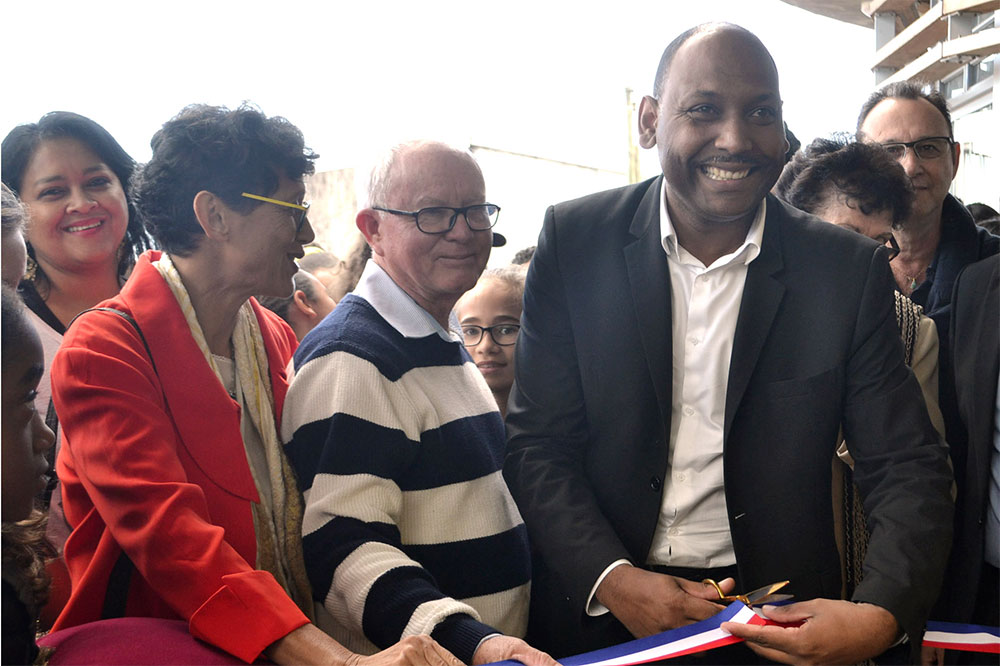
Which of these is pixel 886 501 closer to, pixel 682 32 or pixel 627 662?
pixel 627 662

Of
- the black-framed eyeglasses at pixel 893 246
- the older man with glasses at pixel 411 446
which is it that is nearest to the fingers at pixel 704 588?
the older man with glasses at pixel 411 446

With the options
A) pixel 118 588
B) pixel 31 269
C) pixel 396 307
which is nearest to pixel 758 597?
pixel 396 307

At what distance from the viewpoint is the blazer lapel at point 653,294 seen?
6.04 feet

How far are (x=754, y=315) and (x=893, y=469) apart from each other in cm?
39

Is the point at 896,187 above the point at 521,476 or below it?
above

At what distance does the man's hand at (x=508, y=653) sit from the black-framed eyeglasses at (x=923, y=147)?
2.10m

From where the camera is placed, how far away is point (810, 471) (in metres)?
1.81

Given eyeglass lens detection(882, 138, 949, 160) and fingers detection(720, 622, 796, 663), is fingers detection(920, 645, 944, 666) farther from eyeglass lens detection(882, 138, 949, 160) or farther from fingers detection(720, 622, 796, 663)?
eyeglass lens detection(882, 138, 949, 160)

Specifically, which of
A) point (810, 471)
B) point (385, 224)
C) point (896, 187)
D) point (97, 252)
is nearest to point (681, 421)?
point (810, 471)

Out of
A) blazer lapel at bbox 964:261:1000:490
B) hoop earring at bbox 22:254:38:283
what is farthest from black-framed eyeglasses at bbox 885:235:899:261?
hoop earring at bbox 22:254:38:283

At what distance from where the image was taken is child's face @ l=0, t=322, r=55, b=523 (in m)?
1.46

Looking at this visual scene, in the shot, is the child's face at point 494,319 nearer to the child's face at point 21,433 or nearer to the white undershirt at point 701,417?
the white undershirt at point 701,417

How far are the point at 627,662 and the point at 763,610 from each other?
266mm

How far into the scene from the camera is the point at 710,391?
185 cm
